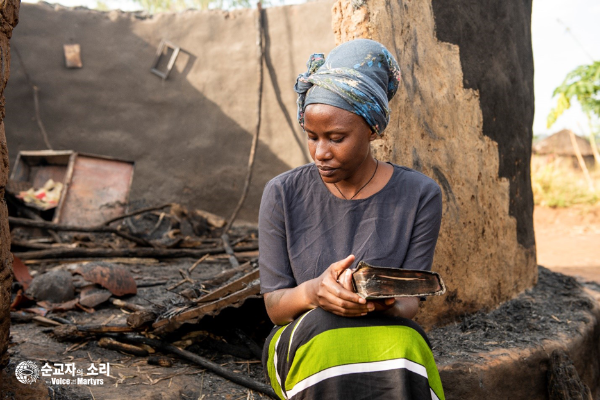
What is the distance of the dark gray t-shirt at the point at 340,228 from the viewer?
1.89 m

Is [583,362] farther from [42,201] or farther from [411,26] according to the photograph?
[42,201]

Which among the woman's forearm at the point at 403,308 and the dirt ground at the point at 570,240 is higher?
the woman's forearm at the point at 403,308

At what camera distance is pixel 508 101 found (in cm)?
316

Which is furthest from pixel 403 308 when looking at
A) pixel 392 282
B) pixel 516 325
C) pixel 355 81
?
pixel 516 325

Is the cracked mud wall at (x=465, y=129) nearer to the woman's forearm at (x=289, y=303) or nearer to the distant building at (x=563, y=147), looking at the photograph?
the woman's forearm at (x=289, y=303)

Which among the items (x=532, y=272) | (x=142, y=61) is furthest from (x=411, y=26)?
(x=142, y=61)

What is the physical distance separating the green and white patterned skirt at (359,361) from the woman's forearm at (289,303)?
6 cm

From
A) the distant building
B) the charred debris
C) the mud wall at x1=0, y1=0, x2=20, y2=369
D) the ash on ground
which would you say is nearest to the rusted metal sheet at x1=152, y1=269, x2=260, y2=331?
the charred debris

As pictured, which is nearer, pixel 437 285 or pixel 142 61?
pixel 437 285

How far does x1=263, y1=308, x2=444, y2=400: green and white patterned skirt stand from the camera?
1528mm

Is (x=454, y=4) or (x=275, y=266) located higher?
(x=454, y=4)

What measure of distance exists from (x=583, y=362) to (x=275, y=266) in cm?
193

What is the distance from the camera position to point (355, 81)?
5.71 ft

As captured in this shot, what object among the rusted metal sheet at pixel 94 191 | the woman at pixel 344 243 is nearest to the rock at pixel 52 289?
the woman at pixel 344 243
